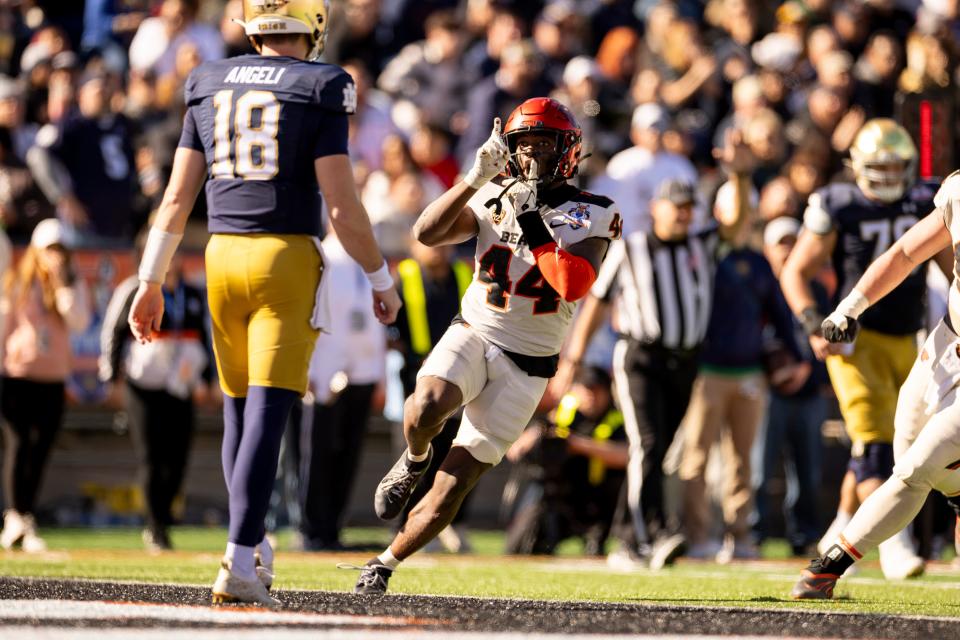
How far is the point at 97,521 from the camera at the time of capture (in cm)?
1220

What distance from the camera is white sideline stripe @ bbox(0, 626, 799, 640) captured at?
4.57 m

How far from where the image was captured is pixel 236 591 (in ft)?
18.5

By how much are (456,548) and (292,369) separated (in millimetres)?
5100

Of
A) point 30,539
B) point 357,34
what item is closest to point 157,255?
point 30,539

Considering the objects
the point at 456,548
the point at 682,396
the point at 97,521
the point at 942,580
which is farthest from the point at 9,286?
the point at 942,580

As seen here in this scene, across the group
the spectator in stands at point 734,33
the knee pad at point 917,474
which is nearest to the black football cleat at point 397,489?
the knee pad at point 917,474

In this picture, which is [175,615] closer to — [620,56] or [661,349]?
[661,349]

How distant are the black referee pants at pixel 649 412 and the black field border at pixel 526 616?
3.38 m

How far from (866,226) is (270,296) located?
3568 mm

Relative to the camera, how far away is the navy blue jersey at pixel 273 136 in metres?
5.96

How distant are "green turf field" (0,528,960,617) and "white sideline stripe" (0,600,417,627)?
1.43 m

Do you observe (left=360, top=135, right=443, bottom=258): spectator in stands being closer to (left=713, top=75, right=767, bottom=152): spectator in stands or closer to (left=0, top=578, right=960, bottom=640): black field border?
(left=713, top=75, right=767, bottom=152): spectator in stands

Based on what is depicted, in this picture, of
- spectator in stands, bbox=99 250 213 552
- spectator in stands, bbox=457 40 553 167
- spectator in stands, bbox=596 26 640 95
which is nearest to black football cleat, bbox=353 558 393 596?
spectator in stands, bbox=99 250 213 552

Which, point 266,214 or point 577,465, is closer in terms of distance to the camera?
point 266,214
